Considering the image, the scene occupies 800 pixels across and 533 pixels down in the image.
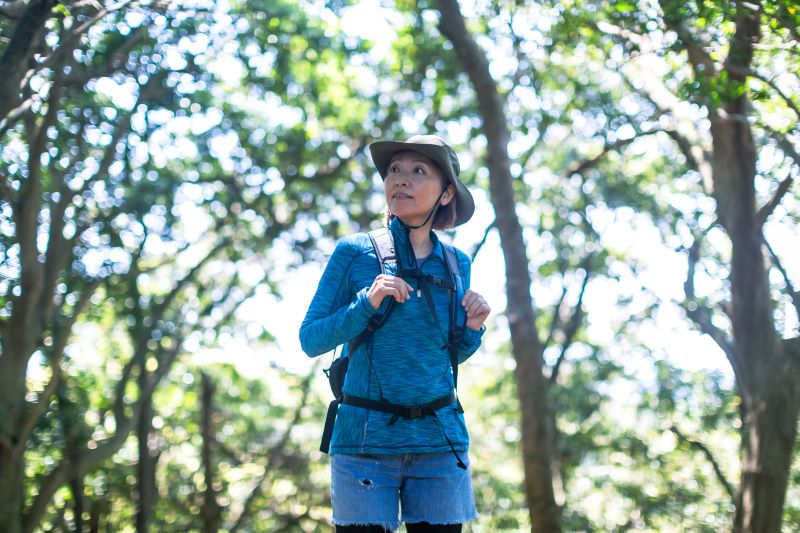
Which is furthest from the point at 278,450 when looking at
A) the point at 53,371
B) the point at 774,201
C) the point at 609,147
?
the point at 774,201

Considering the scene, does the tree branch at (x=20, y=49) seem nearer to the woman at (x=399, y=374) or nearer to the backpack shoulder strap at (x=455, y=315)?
the woman at (x=399, y=374)

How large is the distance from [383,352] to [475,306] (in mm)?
328

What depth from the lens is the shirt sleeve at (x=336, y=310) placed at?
258 centimetres

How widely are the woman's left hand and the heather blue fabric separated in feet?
0.30

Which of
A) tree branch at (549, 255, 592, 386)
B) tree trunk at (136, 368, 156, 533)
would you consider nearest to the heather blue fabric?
tree trunk at (136, 368, 156, 533)

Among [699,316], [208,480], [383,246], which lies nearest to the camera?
[383,246]

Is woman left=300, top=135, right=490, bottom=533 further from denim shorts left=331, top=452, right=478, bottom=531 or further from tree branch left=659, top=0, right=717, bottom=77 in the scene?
tree branch left=659, top=0, right=717, bottom=77

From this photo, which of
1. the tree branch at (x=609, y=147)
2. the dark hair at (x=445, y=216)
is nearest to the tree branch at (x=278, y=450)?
the tree branch at (x=609, y=147)

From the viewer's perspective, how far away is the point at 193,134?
40.8 ft

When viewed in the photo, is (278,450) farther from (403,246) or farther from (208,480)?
(403,246)

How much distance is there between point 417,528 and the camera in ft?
8.59

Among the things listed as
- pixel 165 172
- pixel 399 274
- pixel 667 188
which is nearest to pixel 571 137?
pixel 667 188

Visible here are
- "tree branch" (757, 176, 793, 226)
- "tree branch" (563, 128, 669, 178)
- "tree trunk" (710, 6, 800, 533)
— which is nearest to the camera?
"tree trunk" (710, 6, 800, 533)

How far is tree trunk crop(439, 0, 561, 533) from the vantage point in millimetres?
7512
